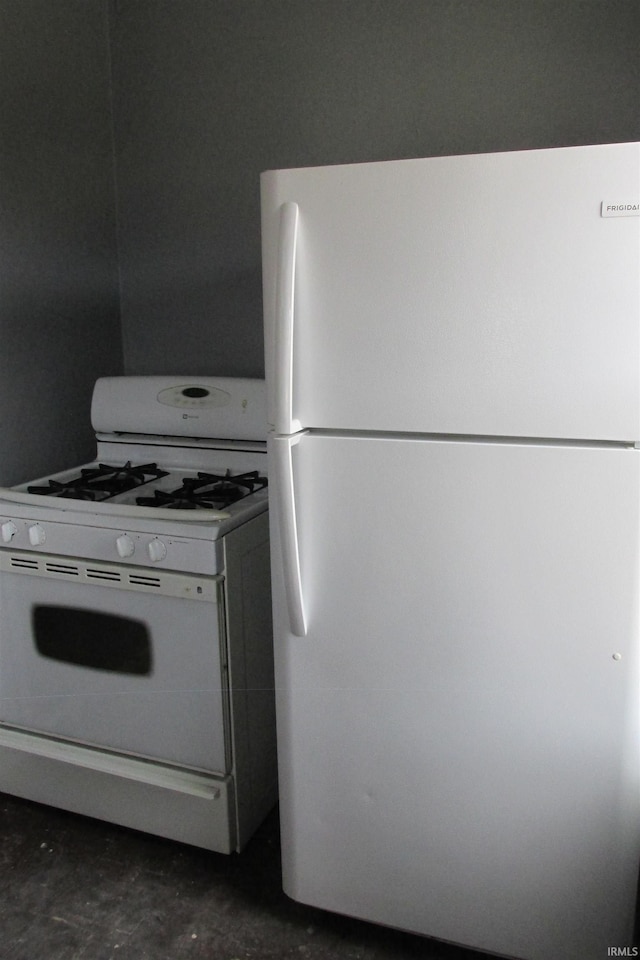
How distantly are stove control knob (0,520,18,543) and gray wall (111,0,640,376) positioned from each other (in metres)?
0.91

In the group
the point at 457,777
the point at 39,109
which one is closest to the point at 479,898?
the point at 457,777

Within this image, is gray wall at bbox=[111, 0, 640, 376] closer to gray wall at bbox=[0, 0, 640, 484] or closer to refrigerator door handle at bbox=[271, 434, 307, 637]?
gray wall at bbox=[0, 0, 640, 484]

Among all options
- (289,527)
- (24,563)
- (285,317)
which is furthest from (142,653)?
(285,317)

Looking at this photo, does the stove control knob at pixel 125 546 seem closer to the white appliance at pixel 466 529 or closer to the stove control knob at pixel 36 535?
the stove control knob at pixel 36 535

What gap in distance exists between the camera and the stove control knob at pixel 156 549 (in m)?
1.79

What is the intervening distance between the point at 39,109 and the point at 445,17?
3.96 feet

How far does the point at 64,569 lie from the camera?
6.34ft

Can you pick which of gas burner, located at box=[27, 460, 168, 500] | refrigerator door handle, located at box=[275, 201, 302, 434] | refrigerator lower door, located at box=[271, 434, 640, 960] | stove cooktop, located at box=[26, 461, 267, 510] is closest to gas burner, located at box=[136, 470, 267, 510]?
stove cooktop, located at box=[26, 461, 267, 510]

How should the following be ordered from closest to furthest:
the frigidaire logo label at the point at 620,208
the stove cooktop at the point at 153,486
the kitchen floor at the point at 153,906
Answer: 1. the frigidaire logo label at the point at 620,208
2. the kitchen floor at the point at 153,906
3. the stove cooktop at the point at 153,486

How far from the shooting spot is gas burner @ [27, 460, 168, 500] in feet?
6.81

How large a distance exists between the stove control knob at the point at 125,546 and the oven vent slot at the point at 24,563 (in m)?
0.29

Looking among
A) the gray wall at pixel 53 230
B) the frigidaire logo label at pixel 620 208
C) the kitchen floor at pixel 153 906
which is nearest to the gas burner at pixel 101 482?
the gray wall at pixel 53 230

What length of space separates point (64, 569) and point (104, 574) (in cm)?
12

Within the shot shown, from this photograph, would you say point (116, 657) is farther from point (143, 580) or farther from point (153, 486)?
point (153, 486)
